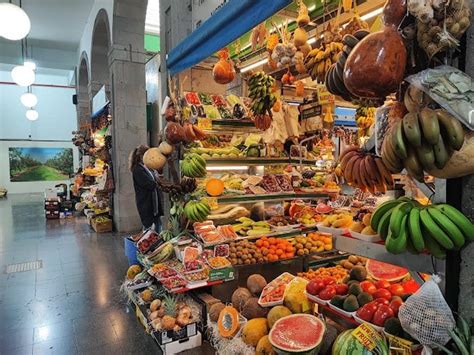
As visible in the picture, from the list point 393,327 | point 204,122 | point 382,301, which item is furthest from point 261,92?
point 393,327

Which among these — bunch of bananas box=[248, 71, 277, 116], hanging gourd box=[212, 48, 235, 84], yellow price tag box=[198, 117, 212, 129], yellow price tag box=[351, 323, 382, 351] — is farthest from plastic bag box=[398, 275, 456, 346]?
yellow price tag box=[198, 117, 212, 129]

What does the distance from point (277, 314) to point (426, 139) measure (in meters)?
1.81

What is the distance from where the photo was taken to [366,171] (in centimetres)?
166

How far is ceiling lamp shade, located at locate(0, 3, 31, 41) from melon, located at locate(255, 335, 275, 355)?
4.99 meters

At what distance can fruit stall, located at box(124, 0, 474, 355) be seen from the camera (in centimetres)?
136

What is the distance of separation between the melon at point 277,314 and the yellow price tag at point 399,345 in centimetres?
96

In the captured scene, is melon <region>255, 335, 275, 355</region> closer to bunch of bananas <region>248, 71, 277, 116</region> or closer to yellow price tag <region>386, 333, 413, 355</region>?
yellow price tag <region>386, 333, 413, 355</region>

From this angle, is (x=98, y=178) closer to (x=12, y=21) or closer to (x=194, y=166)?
(x=12, y=21)

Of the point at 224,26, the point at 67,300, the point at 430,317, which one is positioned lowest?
the point at 67,300

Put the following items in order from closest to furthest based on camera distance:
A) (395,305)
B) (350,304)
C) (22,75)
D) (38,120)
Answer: (395,305)
(350,304)
(22,75)
(38,120)

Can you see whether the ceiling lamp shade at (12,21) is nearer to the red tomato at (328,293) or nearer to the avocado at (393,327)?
the red tomato at (328,293)

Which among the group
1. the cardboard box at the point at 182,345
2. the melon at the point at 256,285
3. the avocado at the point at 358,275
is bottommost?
the cardboard box at the point at 182,345

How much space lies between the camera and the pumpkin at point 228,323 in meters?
2.71

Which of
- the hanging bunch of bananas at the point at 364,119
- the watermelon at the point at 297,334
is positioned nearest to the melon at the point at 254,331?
the watermelon at the point at 297,334
